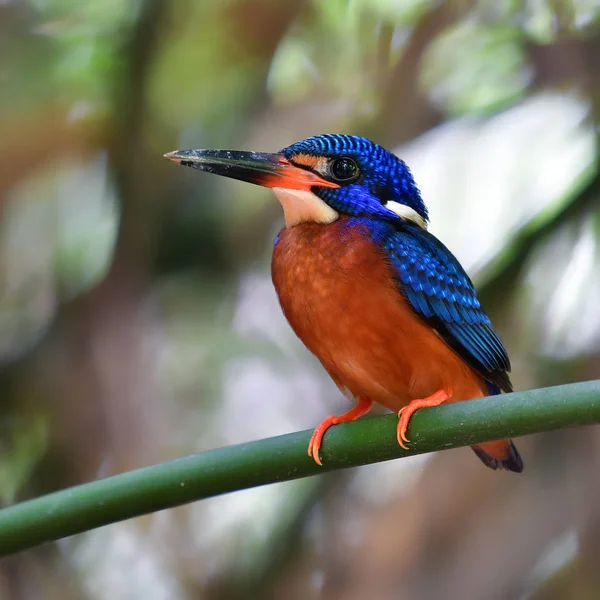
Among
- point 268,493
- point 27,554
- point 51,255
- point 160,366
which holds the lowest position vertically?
point 268,493

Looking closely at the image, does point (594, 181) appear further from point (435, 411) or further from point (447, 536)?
point (435, 411)

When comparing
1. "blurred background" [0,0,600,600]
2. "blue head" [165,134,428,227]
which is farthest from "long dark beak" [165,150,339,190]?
"blurred background" [0,0,600,600]

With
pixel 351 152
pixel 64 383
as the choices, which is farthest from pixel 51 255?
pixel 351 152

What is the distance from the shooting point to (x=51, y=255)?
3.26 m

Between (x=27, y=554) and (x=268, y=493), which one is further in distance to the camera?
(x=268, y=493)

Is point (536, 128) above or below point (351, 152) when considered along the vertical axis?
below

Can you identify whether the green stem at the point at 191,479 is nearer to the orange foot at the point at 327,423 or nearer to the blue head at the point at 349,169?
the orange foot at the point at 327,423

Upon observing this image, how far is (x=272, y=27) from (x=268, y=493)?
5.27ft

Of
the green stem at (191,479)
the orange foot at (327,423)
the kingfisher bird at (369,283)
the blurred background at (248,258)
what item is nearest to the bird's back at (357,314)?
the kingfisher bird at (369,283)

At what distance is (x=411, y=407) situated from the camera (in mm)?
1802

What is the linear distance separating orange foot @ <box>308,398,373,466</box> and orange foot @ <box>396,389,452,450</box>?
0.45 ft

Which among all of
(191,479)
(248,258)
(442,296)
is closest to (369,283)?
(442,296)

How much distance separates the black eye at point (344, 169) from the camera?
80.0 inches

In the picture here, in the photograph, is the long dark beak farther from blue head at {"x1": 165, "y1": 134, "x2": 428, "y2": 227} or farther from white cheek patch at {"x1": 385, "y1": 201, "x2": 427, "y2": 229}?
white cheek patch at {"x1": 385, "y1": 201, "x2": 427, "y2": 229}
